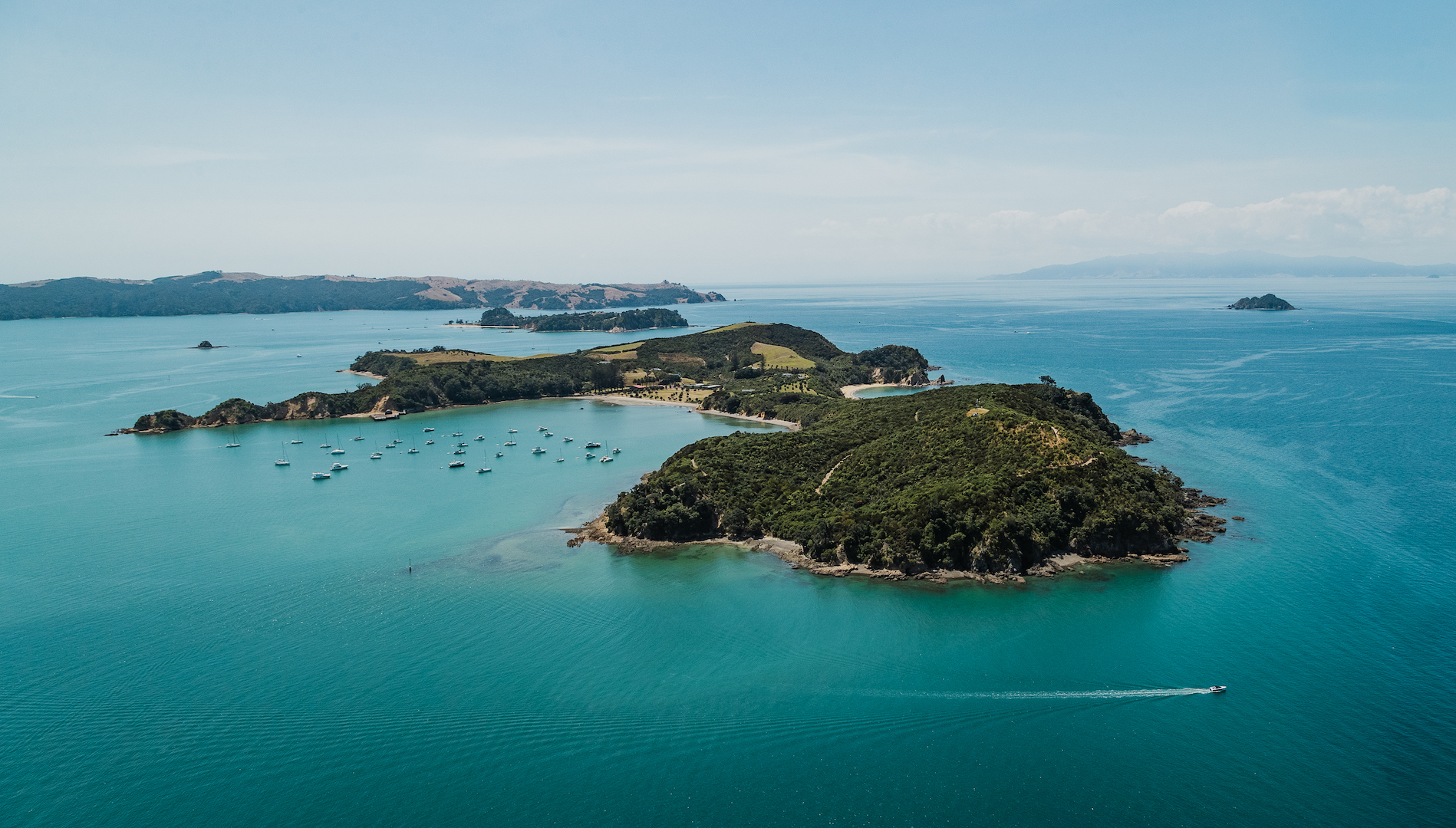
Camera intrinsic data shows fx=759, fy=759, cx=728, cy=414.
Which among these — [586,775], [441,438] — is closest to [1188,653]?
[586,775]

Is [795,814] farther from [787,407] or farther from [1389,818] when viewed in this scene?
[787,407]

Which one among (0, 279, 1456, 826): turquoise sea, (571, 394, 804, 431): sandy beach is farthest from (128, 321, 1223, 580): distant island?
(571, 394, 804, 431): sandy beach

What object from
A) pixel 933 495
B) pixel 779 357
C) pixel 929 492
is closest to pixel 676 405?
pixel 779 357

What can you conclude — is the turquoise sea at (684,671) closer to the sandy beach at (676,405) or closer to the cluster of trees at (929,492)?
the cluster of trees at (929,492)

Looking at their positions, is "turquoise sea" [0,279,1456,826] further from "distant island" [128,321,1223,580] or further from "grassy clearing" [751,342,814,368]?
"grassy clearing" [751,342,814,368]

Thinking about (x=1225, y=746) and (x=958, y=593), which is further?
(x=958, y=593)
